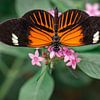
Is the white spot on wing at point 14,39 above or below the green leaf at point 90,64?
above

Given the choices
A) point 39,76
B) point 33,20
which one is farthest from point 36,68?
point 33,20

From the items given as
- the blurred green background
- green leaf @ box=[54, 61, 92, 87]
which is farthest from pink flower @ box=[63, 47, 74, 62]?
green leaf @ box=[54, 61, 92, 87]

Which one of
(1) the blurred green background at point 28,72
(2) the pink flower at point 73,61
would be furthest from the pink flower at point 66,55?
(1) the blurred green background at point 28,72

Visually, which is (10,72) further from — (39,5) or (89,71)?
(89,71)

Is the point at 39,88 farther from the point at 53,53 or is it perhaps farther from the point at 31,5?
the point at 31,5

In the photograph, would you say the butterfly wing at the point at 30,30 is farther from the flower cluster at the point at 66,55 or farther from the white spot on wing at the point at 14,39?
the flower cluster at the point at 66,55

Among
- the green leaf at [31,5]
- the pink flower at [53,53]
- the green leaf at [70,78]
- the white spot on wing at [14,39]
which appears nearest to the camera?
the white spot on wing at [14,39]
